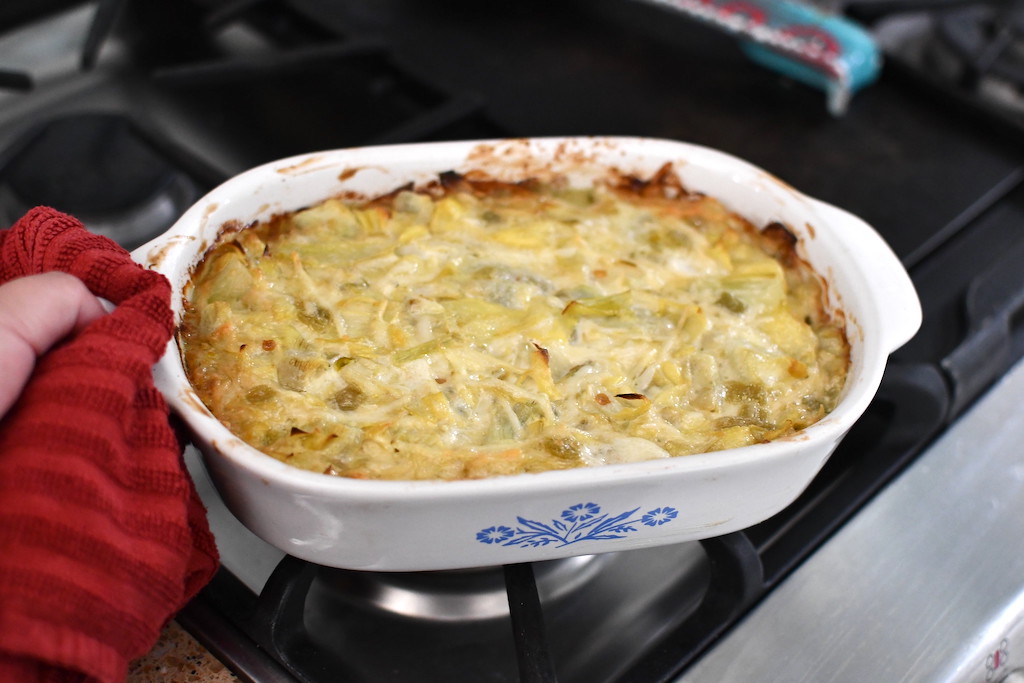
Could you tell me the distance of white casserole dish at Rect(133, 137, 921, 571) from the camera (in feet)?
2.93

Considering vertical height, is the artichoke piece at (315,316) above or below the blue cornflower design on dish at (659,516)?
above

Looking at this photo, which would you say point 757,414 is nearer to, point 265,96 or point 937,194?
point 937,194

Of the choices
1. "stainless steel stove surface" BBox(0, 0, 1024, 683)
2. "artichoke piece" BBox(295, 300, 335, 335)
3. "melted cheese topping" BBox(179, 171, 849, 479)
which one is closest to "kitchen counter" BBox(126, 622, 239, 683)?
"stainless steel stove surface" BBox(0, 0, 1024, 683)

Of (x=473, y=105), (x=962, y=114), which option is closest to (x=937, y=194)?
(x=962, y=114)

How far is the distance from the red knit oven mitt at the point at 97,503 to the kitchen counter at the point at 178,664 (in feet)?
0.44

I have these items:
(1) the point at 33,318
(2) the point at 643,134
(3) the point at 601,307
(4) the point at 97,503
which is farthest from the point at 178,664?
(2) the point at 643,134

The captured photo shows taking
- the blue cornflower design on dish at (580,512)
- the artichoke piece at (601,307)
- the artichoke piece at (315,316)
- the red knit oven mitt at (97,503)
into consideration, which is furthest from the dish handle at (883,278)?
the red knit oven mitt at (97,503)

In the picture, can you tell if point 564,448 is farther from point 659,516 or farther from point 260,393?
point 260,393

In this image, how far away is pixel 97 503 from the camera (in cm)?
80

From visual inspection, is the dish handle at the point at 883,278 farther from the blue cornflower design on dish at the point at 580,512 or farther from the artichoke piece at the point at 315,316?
the artichoke piece at the point at 315,316

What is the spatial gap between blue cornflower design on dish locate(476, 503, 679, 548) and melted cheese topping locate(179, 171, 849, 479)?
0.21ft

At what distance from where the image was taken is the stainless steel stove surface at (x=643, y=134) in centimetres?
110

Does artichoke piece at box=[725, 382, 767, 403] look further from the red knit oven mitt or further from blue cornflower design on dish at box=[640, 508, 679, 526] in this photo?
the red knit oven mitt

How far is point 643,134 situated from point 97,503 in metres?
1.40
